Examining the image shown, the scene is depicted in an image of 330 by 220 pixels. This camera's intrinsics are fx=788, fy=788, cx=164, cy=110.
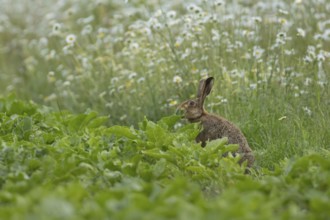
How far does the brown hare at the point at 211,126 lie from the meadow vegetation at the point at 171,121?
6.6 inches

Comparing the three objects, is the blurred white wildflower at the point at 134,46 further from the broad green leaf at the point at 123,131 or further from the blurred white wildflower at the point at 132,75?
the broad green leaf at the point at 123,131

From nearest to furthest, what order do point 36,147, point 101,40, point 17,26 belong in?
1. point 36,147
2. point 101,40
3. point 17,26

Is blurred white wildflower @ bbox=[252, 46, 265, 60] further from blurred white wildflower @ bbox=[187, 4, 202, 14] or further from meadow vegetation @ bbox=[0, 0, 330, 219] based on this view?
blurred white wildflower @ bbox=[187, 4, 202, 14]

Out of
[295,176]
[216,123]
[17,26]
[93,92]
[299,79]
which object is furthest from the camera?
[17,26]

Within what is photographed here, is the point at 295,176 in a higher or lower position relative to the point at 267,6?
lower

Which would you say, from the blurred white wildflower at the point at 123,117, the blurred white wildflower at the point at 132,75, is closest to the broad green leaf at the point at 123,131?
the blurred white wildflower at the point at 123,117

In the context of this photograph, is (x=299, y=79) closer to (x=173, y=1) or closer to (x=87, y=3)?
(x=173, y=1)

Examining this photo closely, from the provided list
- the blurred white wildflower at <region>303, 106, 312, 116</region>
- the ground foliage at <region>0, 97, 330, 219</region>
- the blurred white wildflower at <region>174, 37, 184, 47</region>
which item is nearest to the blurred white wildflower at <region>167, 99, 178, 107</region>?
the blurred white wildflower at <region>174, 37, 184, 47</region>

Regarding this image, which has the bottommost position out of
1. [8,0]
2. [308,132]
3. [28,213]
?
[308,132]

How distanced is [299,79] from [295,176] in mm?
2908

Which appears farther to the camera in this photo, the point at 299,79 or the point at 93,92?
the point at 93,92

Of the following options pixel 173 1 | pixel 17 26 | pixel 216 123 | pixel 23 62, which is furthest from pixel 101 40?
pixel 216 123

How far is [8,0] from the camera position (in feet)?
48.0

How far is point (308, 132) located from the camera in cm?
659
